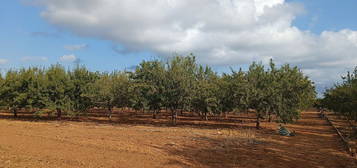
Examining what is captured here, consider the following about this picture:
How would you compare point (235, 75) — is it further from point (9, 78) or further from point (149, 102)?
point (9, 78)

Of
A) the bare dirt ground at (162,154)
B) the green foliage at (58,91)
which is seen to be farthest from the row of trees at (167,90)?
the bare dirt ground at (162,154)

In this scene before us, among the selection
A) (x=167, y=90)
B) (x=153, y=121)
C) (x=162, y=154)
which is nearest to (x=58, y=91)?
(x=153, y=121)

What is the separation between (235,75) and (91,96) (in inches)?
637

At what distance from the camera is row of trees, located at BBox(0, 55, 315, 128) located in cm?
2469

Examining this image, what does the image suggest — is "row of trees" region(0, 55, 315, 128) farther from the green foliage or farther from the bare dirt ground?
the bare dirt ground

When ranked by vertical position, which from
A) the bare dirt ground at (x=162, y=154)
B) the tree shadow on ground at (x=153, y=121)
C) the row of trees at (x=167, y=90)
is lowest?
the bare dirt ground at (x=162, y=154)

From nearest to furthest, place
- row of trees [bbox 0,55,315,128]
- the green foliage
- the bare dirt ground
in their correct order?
the bare dirt ground < row of trees [bbox 0,55,315,128] < the green foliage

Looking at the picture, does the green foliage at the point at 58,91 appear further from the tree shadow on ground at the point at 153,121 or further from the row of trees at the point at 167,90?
the tree shadow on ground at the point at 153,121

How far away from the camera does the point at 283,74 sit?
25.4m

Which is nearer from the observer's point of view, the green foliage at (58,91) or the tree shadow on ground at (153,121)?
the tree shadow on ground at (153,121)

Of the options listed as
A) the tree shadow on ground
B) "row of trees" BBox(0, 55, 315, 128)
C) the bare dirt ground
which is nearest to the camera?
the bare dirt ground

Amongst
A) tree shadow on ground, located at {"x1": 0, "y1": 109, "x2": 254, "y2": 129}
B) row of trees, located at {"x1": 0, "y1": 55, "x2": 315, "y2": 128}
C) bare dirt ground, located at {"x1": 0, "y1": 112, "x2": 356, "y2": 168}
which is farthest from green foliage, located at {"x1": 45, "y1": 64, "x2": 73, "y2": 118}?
bare dirt ground, located at {"x1": 0, "y1": 112, "x2": 356, "y2": 168}

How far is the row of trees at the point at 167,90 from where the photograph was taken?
2469 centimetres

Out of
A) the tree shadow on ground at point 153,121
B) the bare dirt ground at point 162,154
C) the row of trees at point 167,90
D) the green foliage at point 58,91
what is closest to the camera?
the bare dirt ground at point 162,154
